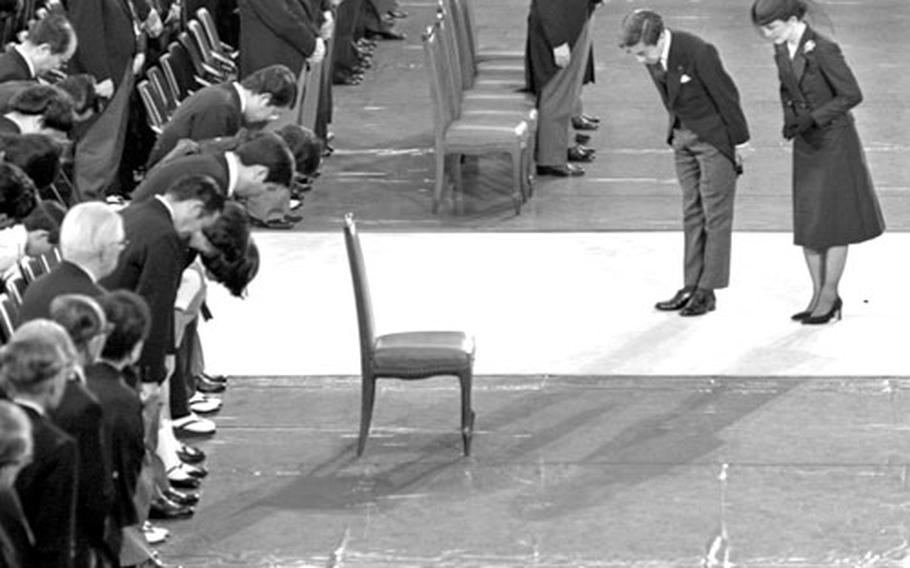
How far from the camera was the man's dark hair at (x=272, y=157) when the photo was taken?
982 centimetres

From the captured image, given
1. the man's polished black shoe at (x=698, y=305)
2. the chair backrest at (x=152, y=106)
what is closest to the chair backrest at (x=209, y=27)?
the chair backrest at (x=152, y=106)

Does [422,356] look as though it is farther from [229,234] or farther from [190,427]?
[229,234]

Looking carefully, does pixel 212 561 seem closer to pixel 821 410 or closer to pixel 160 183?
pixel 160 183

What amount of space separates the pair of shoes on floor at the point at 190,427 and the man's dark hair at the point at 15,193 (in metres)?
1.60

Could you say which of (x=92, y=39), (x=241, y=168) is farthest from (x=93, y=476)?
(x=92, y=39)

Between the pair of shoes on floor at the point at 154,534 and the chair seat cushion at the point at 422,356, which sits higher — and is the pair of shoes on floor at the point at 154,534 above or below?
below

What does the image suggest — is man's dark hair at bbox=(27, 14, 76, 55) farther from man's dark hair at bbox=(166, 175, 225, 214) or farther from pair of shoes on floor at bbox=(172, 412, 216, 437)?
man's dark hair at bbox=(166, 175, 225, 214)

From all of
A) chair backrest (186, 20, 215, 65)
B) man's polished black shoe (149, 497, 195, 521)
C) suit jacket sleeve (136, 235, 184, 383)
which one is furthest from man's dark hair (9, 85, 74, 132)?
chair backrest (186, 20, 215, 65)

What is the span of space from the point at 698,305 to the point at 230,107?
9.22 ft

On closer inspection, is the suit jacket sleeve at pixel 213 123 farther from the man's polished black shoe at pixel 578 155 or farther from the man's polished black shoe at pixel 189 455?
the man's polished black shoe at pixel 578 155

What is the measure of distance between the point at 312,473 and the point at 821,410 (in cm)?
254

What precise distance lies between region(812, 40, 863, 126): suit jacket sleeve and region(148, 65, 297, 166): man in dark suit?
2.77 metres

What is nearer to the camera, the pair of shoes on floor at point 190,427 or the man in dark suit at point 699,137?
the pair of shoes on floor at point 190,427

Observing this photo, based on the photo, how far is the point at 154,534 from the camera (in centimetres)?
957
